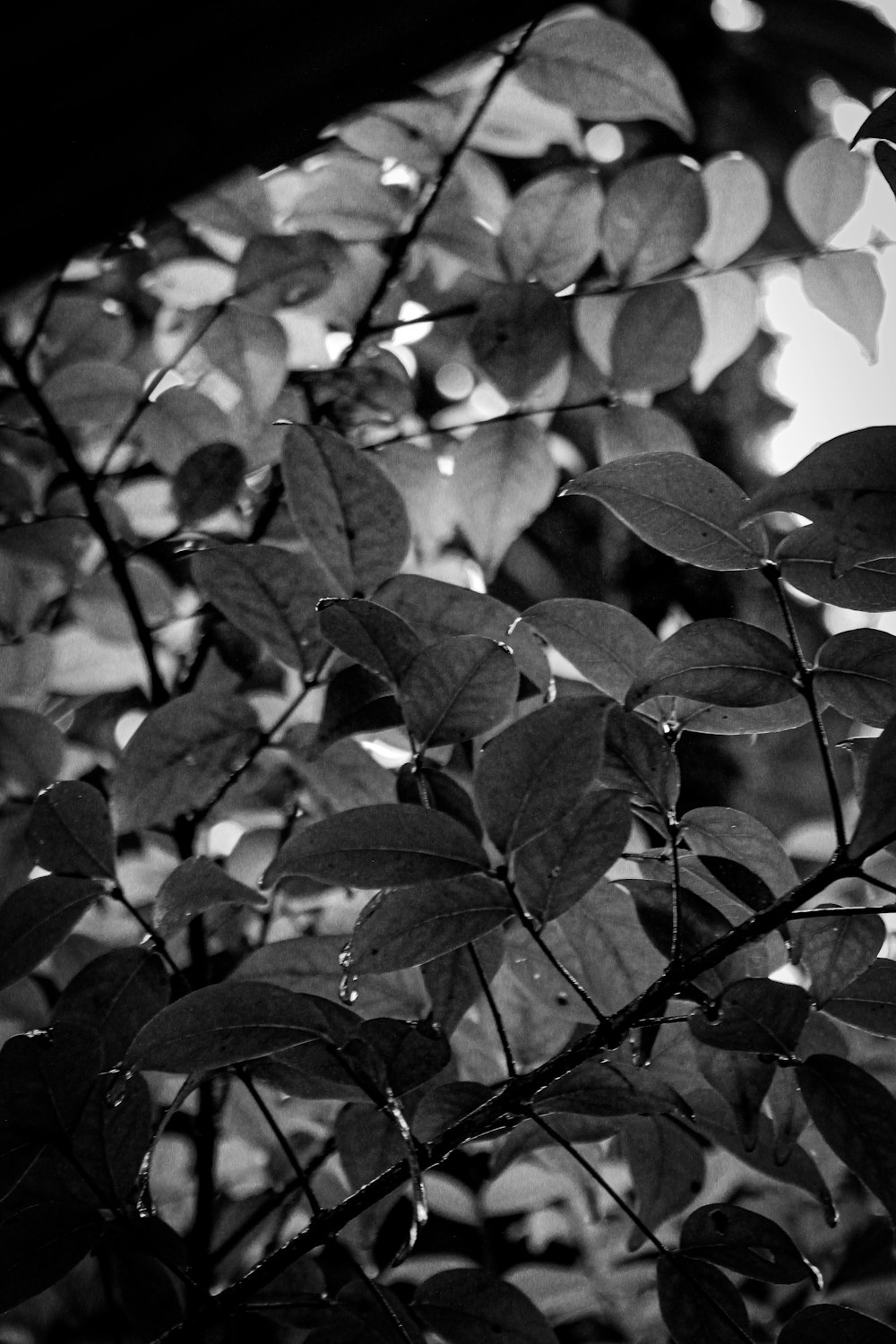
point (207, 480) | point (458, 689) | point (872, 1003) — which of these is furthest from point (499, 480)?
point (872, 1003)

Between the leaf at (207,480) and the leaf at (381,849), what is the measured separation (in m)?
0.40

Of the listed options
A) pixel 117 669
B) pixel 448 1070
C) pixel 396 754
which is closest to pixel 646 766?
pixel 448 1070

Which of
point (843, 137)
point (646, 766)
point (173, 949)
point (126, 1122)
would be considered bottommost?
point (173, 949)

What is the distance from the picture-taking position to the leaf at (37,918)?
0.48 metres

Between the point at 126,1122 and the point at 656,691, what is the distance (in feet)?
0.93

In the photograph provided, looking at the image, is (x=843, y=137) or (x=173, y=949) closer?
(x=173, y=949)

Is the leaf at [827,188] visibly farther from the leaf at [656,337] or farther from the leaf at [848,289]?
the leaf at [656,337]

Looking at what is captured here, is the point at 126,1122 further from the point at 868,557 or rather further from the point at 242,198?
the point at 242,198

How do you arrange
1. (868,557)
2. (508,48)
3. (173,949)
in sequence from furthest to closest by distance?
(508,48) < (173,949) < (868,557)

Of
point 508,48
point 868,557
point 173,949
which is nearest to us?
point 868,557

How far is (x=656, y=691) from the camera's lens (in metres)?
0.40

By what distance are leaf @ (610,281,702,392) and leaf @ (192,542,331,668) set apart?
0.93ft

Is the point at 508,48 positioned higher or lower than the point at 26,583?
higher

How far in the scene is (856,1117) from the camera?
15.4 inches
